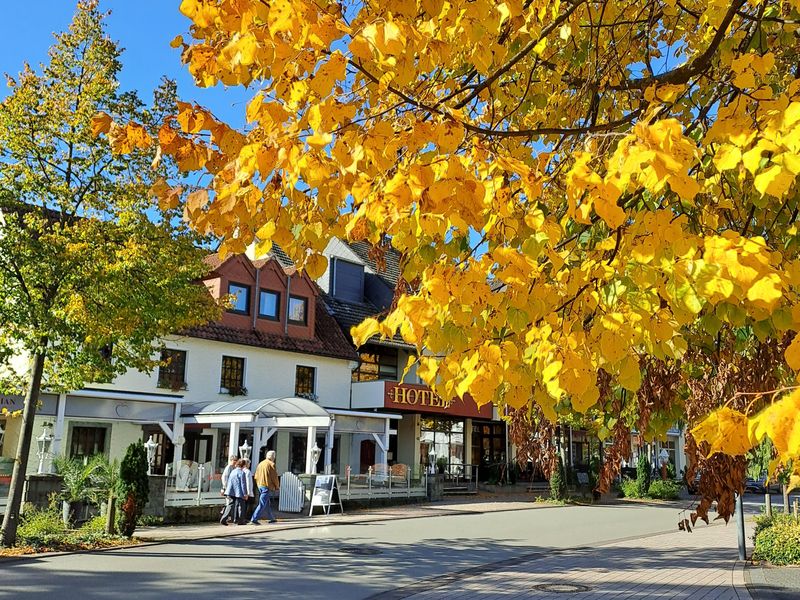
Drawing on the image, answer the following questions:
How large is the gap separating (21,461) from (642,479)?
27678 mm

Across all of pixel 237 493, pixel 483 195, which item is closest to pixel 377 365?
pixel 237 493

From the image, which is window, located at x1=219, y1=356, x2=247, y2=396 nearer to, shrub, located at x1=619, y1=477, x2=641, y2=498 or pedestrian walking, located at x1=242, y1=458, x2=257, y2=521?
pedestrian walking, located at x1=242, y1=458, x2=257, y2=521

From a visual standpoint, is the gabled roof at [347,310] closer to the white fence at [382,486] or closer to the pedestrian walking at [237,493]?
the white fence at [382,486]

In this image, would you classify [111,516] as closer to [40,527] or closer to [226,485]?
[40,527]

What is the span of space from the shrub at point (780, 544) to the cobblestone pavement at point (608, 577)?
1.93 feet

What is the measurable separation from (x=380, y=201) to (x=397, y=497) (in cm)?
2405

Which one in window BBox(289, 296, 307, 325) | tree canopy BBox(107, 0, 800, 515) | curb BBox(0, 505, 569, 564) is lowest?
curb BBox(0, 505, 569, 564)

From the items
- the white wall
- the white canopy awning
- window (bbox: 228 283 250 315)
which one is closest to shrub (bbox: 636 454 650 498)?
the white wall

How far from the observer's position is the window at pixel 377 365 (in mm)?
32156

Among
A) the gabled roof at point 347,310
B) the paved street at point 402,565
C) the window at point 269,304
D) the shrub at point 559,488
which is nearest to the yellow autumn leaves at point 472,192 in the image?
the paved street at point 402,565

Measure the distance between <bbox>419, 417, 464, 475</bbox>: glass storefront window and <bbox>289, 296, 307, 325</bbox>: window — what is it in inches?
319

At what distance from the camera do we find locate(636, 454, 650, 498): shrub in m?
33.5

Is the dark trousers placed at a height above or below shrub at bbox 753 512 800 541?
below

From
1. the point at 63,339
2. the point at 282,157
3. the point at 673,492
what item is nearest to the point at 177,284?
the point at 63,339
